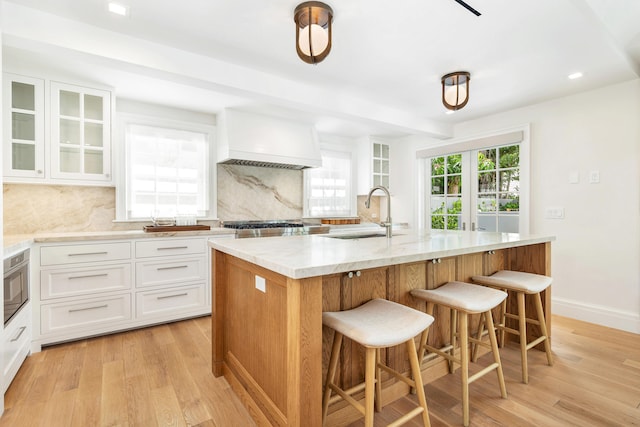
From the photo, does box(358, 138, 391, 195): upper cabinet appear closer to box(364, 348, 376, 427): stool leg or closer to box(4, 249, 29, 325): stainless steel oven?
box(364, 348, 376, 427): stool leg

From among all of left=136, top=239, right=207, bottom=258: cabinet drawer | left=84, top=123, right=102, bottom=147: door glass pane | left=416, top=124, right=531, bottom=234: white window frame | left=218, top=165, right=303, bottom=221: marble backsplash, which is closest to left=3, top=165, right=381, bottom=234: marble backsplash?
left=218, top=165, right=303, bottom=221: marble backsplash

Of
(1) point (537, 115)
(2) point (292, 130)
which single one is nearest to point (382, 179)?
(2) point (292, 130)

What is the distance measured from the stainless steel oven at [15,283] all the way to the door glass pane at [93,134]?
1103 mm

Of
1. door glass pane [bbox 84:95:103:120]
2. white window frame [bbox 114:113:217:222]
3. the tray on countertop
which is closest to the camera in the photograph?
Result: door glass pane [bbox 84:95:103:120]

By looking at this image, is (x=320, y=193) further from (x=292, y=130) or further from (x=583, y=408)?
(x=583, y=408)

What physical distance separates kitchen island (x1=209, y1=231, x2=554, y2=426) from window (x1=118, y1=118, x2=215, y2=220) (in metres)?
1.91

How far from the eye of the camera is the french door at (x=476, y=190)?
3.80 meters

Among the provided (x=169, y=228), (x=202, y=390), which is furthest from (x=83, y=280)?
(x=202, y=390)

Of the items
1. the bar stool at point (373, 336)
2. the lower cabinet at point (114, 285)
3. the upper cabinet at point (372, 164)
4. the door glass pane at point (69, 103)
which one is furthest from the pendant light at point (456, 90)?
the door glass pane at point (69, 103)

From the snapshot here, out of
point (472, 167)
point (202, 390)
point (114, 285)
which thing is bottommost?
point (202, 390)

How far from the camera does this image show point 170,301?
3.08 m

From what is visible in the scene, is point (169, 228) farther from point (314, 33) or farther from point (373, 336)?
point (373, 336)

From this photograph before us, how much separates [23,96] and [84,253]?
139 cm

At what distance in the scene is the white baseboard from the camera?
291 cm
